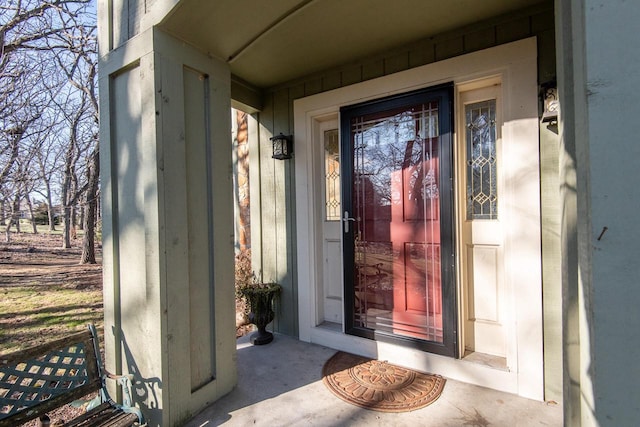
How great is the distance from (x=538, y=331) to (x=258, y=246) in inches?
93.4

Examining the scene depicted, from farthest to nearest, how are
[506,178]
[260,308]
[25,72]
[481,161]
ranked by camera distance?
[25,72] → [260,308] → [481,161] → [506,178]

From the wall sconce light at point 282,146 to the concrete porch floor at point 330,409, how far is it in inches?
72.8

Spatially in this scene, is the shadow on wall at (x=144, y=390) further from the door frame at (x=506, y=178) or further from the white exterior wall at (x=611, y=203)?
the white exterior wall at (x=611, y=203)

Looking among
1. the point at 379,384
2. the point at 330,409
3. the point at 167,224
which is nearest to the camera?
the point at 167,224

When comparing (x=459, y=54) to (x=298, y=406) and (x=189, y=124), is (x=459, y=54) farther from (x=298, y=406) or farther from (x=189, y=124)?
(x=298, y=406)

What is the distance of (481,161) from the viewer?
2154 millimetres

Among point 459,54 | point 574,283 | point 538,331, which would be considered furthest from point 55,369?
point 459,54

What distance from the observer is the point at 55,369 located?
4.95 feet

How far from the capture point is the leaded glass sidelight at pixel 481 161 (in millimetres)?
2117

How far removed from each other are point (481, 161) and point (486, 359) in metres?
1.41

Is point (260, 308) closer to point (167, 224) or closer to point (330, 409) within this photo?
point (330, 409)

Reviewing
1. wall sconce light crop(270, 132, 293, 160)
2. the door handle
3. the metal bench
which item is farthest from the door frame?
the metal bench

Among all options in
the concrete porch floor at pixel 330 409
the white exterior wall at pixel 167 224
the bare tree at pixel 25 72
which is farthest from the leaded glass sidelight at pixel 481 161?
the bare tree at pixel 25 72

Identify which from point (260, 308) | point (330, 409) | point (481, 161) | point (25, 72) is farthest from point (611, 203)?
point (25, 72)
